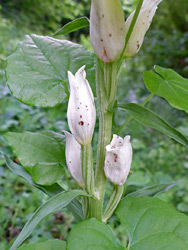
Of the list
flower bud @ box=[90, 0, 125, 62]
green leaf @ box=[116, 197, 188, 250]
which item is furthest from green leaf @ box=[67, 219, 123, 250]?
flower bud @ box=[90, 0, 125, 62]

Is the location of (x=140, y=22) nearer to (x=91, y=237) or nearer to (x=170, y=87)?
(x=170, y=87)

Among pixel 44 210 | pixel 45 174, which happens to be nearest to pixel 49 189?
pixel 45 174

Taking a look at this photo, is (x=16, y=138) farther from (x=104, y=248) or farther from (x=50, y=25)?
(x=50, y=25)

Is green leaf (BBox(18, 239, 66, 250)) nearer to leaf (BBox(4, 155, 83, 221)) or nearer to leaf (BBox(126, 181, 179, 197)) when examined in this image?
leaf (BBox(4, 155, 83, 221))

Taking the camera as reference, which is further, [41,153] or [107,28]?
[41,153]

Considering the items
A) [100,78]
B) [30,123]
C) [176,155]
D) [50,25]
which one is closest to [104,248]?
[100,78]
